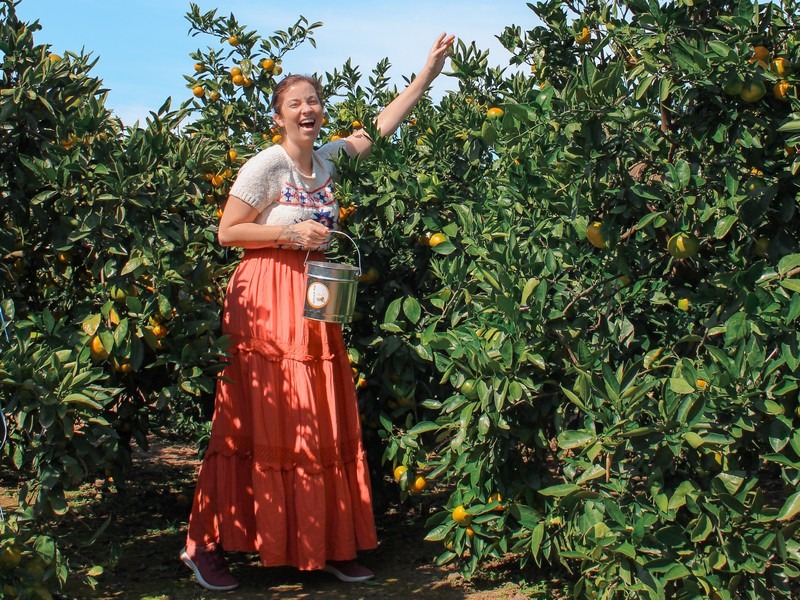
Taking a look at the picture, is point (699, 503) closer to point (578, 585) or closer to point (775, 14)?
point (578, 585)

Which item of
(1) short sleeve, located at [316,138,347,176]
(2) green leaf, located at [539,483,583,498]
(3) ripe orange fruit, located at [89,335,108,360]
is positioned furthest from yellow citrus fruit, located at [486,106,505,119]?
(3) ripe orange fruit, located at [89,335,108,360]

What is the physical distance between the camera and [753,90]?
2.55m

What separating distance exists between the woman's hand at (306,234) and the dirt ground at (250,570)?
1.06 m

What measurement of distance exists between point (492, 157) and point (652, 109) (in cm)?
92

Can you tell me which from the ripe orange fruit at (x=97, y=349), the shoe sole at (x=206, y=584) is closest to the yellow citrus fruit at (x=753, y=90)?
the ripe orange fruit at (x=97, y=349)

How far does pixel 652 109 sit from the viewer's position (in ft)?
9.13

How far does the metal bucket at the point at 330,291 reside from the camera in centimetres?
316

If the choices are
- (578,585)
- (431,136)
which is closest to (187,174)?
(431,136)

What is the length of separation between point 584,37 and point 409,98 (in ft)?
2.29

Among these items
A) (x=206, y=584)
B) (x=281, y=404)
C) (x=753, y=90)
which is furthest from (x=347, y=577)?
(x=753, y=90)

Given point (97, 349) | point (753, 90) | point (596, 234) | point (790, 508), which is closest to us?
point (790, 508)

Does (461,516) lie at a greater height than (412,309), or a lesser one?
lesser

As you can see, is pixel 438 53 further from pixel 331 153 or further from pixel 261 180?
pixel 261 180

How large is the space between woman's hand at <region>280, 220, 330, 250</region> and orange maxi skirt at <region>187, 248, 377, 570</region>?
5.7 inches
